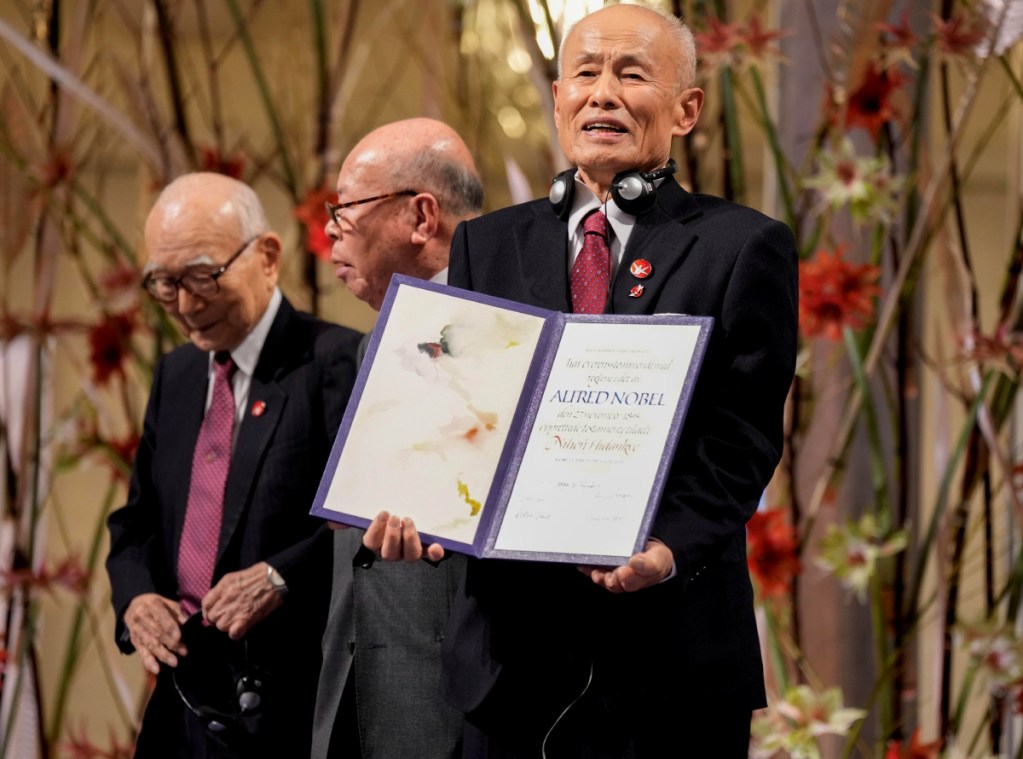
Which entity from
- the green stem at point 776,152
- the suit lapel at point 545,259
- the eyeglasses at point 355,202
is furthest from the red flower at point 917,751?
the suit lapel at point 545,259

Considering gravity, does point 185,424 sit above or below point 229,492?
above

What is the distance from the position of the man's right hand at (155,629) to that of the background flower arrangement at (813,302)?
0.81 m

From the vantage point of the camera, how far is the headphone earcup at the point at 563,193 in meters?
1.50

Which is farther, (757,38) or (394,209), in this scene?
(757,38)

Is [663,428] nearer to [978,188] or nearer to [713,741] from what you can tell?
[713,741]

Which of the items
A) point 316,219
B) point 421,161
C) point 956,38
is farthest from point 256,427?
point 956,38

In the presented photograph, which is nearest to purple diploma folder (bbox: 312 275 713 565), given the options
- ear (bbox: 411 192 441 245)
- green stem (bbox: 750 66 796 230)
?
ear (bbox: 411 192 441 245)

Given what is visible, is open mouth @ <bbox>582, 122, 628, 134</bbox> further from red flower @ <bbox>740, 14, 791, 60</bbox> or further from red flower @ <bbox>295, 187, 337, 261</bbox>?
red flower @ <bbox>295, 187, 337, 261</bbox>

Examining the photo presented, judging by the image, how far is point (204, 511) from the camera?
209cm

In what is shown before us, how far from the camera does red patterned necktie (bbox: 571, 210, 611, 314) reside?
1450mm

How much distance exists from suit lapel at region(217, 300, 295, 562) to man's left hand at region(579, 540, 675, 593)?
88cm

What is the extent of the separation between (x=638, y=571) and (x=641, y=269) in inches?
12.7

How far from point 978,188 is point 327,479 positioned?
3997mm

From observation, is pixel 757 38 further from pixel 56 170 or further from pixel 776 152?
pixel 56 170
